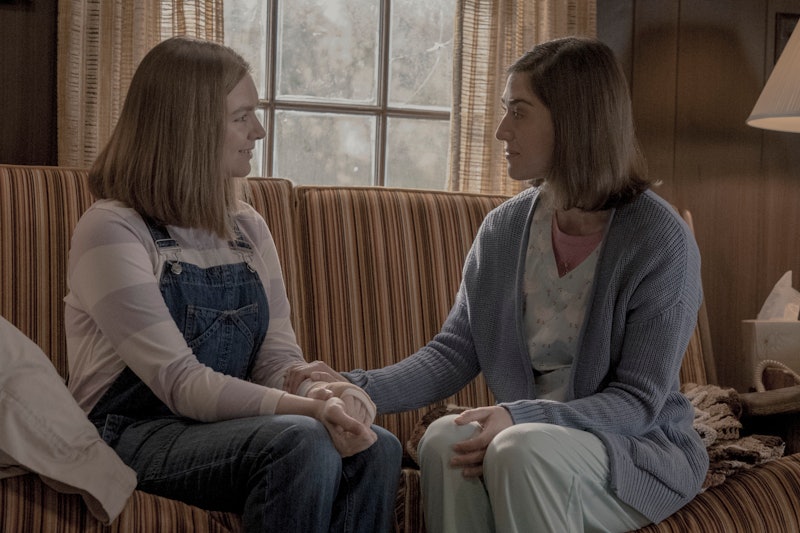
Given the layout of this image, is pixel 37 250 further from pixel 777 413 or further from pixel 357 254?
pixel 777 413

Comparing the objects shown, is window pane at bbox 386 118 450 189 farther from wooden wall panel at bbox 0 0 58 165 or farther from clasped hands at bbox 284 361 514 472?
clasped hands at bbox 284 361 514 472

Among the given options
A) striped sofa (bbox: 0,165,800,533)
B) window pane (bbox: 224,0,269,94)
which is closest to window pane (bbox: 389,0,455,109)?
window pane (bbox: 224,0,269,94)

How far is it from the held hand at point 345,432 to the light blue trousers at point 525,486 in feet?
0.45

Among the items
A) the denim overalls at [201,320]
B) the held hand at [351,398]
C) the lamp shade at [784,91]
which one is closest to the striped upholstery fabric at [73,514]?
the denim overalls at [201,320]

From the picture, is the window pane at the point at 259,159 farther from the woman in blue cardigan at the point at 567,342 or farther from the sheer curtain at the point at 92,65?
the woman in blue cardigan at the point at 567,342

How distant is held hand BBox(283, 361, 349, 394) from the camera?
1730 millimetres

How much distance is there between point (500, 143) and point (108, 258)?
1.68 metres

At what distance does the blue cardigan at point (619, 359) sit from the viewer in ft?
5.34

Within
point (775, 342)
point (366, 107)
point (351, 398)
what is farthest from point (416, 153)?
point (351, 398)

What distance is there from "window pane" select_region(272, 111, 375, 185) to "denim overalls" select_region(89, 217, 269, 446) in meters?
1.38

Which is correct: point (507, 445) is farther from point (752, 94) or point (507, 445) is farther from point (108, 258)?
point (752, 94)

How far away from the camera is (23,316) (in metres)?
2.08

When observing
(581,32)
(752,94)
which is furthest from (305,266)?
(752,94)

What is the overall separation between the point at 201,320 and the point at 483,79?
1603 millimetres
